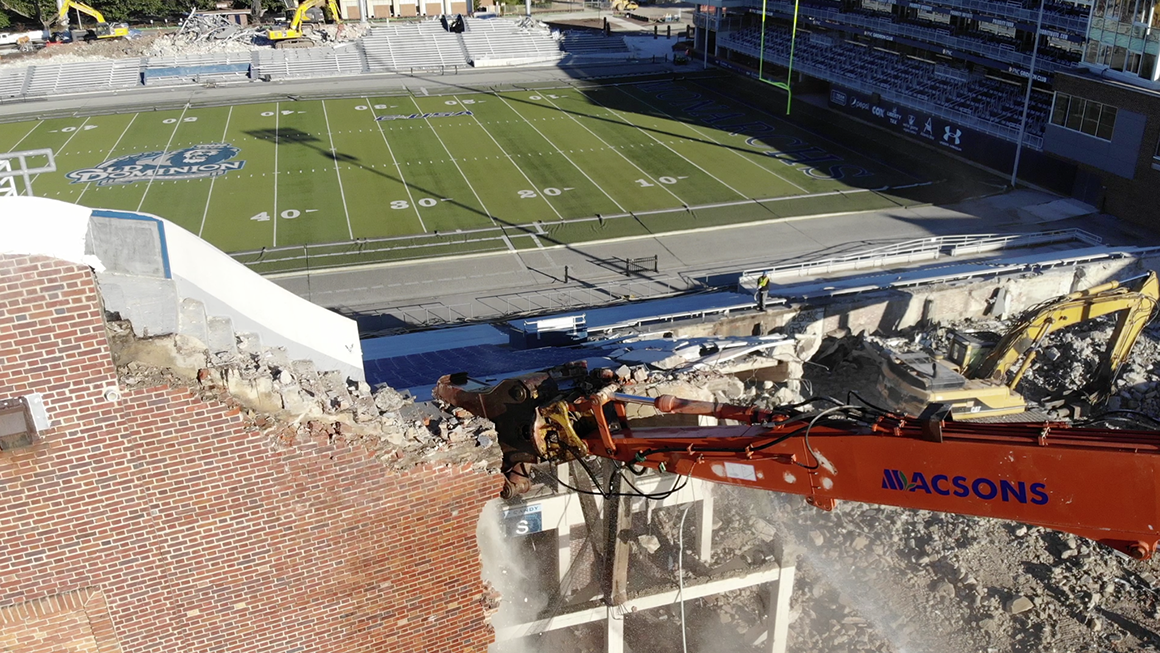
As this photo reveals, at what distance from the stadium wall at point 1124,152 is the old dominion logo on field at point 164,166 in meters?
32.6

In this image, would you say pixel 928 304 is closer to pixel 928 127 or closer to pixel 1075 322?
pixel 1075 322

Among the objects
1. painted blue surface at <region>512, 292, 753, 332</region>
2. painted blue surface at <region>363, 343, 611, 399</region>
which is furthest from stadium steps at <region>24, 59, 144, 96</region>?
painted blue surface at <region>363, 343, 611, 399</region>

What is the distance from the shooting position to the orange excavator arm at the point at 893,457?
7.88 meters

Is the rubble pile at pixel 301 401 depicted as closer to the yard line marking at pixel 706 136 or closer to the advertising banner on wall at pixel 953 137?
the yard line marking at pixel 706 136

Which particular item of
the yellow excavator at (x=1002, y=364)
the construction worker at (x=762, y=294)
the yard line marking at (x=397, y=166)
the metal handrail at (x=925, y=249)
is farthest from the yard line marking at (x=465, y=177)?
the yellow excavator at (x=1002, y=364)

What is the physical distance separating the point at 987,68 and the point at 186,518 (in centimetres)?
4153

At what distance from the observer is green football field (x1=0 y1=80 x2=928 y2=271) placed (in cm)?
3225

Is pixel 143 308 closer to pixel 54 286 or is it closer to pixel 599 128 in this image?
pixel 54 286

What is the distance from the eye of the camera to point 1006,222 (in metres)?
31.4

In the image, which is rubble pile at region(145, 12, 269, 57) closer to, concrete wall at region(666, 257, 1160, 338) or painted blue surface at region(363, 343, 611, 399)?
painted blue surface at region(363, 343, 611, 399)

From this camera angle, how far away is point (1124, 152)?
101 ft

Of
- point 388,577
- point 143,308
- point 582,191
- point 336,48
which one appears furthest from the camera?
point 336,48

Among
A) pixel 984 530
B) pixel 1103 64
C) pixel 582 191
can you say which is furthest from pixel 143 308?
pixel 1103 64

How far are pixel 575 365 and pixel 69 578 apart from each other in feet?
20.7
